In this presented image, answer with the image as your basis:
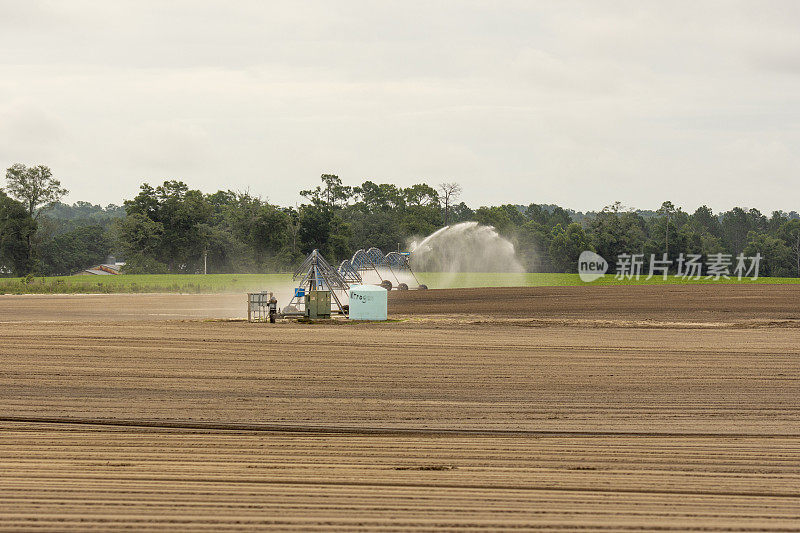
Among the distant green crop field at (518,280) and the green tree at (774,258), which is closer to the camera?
Answer: the distant green crop field at (518,280)

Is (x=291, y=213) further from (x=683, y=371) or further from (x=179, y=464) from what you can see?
(x=179, y=464)

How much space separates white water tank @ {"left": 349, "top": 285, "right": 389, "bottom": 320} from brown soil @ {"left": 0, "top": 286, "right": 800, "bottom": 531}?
24.4ft

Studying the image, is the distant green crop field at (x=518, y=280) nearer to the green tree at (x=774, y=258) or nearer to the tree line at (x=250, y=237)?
the tree line at (x=250, y=237)

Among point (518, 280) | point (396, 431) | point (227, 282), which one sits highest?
point (518, 280)

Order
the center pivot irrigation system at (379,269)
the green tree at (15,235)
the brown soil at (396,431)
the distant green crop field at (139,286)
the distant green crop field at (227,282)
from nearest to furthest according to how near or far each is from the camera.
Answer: the brown soil at (396,431)
the center pivot irrigation system at (379,269)
the distant green crop field at (139,286)
the distant green crop field at (227,282)
the green tree at (15,235)

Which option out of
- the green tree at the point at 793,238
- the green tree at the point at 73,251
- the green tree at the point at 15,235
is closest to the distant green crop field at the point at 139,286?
the green tree at the point at 15,235

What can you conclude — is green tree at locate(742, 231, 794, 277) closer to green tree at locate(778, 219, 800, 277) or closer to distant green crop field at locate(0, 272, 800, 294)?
green tree at locate(778, 219, 800, 277)

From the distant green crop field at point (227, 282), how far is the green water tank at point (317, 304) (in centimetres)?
3679

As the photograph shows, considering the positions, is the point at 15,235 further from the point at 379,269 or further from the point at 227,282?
the point at 379,269

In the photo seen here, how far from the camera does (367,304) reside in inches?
1486

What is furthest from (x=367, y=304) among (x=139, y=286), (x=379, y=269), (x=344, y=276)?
(x=139, y=286)

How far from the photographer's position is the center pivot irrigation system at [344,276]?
40.3 m

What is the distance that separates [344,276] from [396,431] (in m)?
39.3

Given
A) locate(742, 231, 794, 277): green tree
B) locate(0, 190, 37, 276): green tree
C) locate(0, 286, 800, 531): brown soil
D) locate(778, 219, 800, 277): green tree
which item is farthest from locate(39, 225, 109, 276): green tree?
locate(778, 219, 800, 277): green tree
